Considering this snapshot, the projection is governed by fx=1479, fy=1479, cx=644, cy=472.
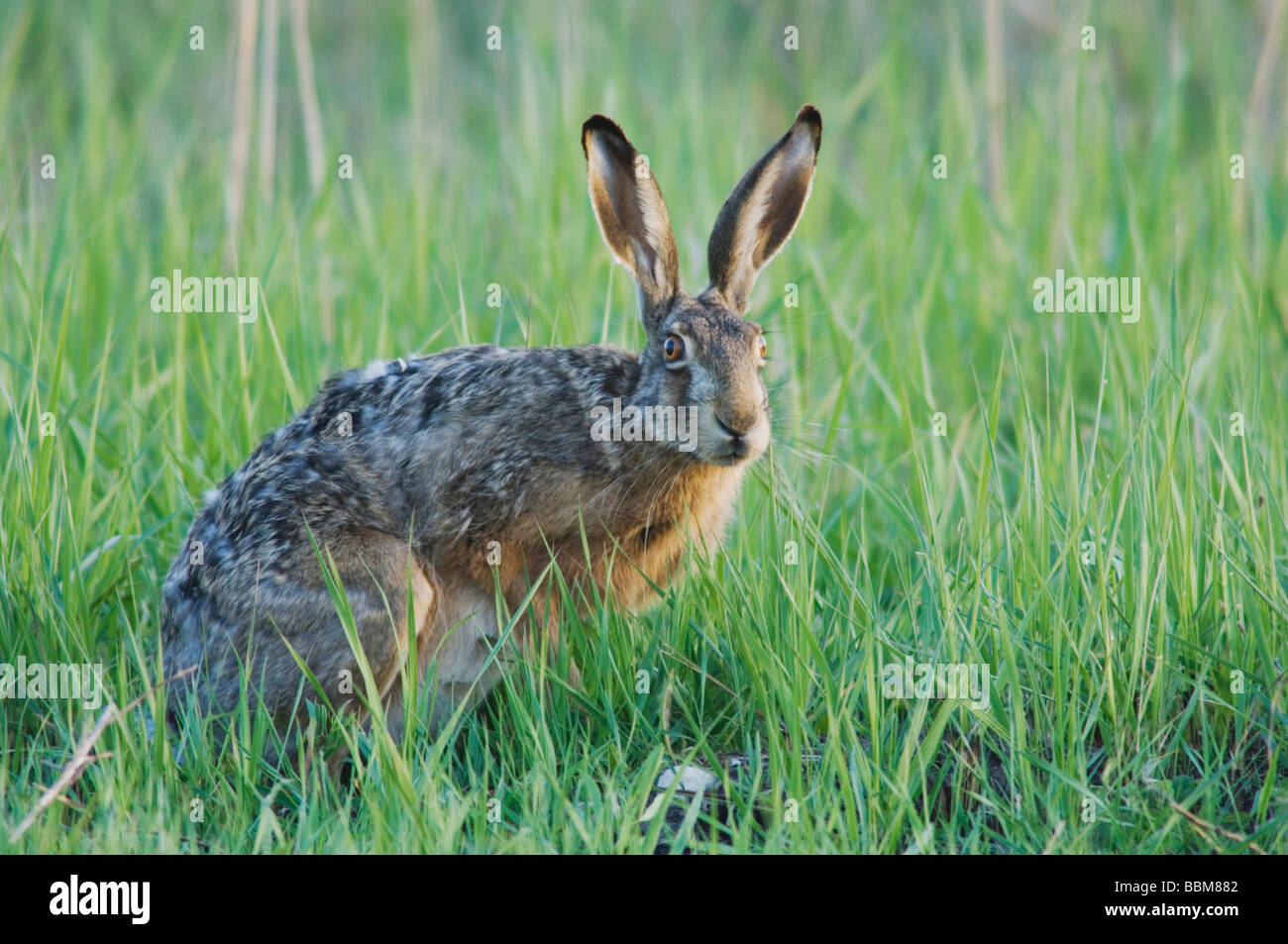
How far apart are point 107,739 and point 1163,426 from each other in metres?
3.94

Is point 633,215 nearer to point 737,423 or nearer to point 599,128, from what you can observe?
point 599,128

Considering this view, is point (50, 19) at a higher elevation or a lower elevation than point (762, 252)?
higher

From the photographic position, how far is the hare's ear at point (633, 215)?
538 cm

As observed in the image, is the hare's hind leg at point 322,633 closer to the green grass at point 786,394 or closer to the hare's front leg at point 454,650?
the hare's front leg at point 454,650

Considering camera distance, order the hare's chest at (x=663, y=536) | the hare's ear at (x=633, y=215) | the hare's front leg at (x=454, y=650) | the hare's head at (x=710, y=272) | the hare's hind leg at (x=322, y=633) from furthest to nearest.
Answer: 1. the hare's chest at (x=663, y=536)
2. the hare's ear at (x=633, y=215)
3. the hare's front leg at (x=454, y=650)
4. the hare's head at (x=710, y=272)
5. the hare's hind leg at (x=322, y=633)

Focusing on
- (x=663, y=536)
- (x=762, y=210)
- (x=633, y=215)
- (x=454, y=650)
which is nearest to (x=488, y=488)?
(x=454, y=650)

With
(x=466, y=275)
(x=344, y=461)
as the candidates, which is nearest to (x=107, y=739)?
(x=344, y=461)

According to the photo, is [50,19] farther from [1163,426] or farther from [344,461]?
[1163,426]

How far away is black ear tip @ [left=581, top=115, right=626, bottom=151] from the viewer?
527cm

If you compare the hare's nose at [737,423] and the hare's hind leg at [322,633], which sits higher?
the hare's nose at [737,423]

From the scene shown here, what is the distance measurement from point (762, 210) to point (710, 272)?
0.31 m

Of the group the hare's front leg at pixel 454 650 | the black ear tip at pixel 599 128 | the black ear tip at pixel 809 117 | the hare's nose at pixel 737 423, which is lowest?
the hare's front leg at pixel 454 650

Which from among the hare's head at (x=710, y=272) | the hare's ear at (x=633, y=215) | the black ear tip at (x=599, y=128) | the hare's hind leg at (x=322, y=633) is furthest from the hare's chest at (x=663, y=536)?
the black ear tip at (x=599, y=128)

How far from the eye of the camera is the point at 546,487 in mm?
5422
